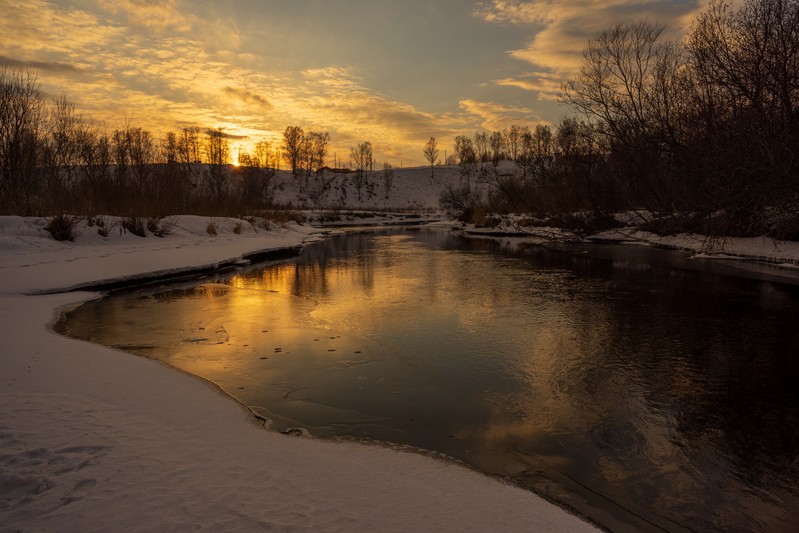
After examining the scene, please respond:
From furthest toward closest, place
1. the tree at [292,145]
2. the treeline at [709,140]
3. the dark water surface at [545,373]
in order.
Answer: the tree at [292,145] → the treeline at [709,140] → the dark water surface at [545,373]

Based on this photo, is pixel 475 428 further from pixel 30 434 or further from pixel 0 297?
pixel 0 297

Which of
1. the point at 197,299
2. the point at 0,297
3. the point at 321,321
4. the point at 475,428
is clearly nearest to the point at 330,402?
the point at 475,428

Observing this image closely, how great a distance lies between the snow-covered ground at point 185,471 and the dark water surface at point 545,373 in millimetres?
434

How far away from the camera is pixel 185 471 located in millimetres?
2955

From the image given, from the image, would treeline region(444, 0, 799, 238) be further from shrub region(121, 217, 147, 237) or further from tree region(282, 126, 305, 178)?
tree region(282, 126, 305, 178)

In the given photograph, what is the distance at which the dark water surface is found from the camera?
344cm

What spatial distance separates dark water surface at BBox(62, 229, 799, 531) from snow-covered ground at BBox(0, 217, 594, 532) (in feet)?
1.42

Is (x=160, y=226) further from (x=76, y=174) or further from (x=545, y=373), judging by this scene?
(x=545, y=373)

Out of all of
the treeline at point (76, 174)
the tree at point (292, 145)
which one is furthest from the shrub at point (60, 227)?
the tree at point (292, 145)

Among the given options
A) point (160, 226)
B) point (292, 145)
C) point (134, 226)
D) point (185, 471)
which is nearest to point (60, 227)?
point (134, 226)

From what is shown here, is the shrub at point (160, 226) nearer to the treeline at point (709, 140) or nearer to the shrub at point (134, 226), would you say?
the shrub at point (134, 226)

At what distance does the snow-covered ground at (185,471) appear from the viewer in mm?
2500

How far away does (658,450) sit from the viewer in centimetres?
386

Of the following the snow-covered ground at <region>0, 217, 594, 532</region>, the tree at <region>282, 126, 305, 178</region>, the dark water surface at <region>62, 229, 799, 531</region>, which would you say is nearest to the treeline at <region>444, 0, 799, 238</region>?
the dark water surface at <region>62, 229, 799, 531</region>
